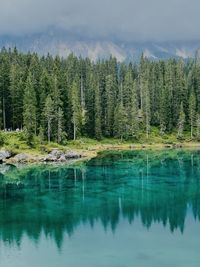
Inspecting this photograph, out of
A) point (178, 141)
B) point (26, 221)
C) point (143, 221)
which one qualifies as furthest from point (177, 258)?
point (178, 141)

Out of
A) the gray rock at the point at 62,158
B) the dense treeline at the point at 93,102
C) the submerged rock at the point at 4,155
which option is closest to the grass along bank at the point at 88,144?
the submerged rock at the point at 4,155

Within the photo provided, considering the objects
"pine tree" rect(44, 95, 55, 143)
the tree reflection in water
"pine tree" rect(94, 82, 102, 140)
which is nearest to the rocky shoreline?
the tree reflection in water

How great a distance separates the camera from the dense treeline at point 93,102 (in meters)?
132

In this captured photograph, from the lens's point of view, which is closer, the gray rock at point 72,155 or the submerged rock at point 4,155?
Result: the submerged rock at point 4,155

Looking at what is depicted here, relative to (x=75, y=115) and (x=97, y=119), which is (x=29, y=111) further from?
(x=97, y=119)

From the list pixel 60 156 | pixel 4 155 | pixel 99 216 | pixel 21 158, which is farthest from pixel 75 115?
pixel 99 216

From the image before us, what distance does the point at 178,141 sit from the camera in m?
159

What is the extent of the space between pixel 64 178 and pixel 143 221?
111 ft

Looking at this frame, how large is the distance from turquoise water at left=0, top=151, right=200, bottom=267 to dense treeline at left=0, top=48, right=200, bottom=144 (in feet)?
99.6

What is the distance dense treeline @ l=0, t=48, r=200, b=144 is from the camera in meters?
132

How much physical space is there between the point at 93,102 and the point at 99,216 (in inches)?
3503

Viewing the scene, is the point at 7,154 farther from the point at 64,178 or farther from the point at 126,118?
the point at 126,118

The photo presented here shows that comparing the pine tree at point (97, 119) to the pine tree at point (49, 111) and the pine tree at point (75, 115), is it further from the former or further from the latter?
the pine tree at point (49, 111)

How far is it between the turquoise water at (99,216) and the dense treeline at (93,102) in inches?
1196
